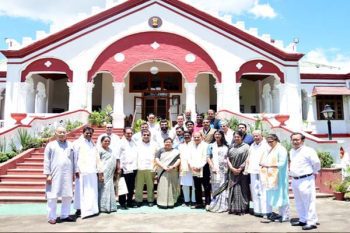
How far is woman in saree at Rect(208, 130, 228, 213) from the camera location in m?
7.05

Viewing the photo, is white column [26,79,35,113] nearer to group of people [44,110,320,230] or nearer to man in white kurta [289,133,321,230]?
group of people [44,110,320,230]

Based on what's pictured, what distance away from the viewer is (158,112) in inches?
709

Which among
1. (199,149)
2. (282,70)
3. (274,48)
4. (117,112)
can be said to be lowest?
(199,149)

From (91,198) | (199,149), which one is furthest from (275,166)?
(91,198)

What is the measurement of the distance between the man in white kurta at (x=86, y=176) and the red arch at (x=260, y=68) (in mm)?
10909

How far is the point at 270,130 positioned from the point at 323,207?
461cm

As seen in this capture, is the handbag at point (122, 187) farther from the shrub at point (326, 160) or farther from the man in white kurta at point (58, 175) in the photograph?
the shrub at point (326, 160)

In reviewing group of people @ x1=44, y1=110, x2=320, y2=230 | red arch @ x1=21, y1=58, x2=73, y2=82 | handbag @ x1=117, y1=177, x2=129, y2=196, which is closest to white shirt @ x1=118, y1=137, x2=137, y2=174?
group of people @ x1=44, y1=110, x2=320, y2=230

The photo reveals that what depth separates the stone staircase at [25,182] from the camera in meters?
8.39

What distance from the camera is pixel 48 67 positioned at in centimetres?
1559

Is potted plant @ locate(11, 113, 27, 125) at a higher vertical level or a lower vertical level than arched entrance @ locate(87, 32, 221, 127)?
lower

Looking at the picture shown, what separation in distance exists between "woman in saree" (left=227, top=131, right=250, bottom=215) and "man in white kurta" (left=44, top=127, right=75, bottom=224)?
3205 mm

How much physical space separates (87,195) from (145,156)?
5.24 feet

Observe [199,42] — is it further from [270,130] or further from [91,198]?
[91,198]
